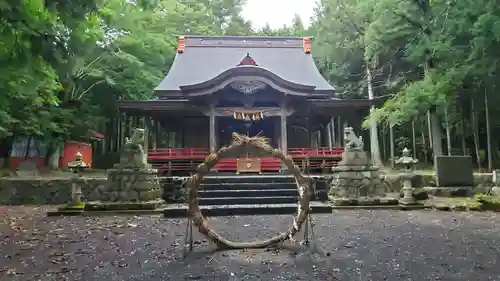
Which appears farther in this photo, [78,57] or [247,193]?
[247,193]

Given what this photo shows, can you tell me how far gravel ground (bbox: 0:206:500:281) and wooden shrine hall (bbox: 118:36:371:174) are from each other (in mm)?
6378

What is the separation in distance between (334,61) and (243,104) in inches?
360

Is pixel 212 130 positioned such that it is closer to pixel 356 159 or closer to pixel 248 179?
pixel 248 179

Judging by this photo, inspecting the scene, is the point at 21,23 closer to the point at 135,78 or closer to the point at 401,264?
the point at 401,264

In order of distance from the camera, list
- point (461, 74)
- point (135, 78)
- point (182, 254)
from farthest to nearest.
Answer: point (135, 78) < point (461, 74) < point (182, 254)

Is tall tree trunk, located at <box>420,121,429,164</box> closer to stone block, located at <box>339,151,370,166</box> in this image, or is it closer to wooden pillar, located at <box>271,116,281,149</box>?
wooden pillar, located at <box>271,116,281,149</box>

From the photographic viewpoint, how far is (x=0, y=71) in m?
3.85

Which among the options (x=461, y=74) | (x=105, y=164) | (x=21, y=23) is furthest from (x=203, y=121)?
(x=21, y=23)

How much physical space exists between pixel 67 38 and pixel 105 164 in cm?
1884

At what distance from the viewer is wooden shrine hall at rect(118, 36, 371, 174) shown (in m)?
13.5

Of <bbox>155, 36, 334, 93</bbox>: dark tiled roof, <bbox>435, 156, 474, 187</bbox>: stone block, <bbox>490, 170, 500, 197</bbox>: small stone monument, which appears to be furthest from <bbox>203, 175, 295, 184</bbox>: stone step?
<bbox>155, 36, 334, 93</bbox>: dark tiled roof

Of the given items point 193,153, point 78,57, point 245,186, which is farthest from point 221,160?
point 78,57

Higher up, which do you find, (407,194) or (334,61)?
(334,61)

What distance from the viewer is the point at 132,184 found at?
9.20 meters
